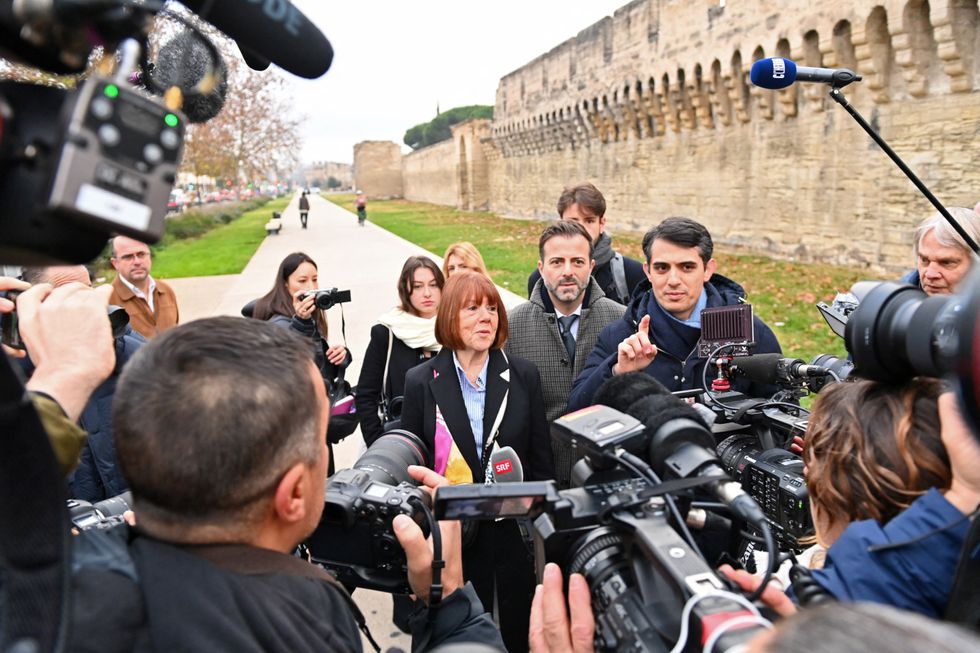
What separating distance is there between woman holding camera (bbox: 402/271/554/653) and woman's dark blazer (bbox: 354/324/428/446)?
0.71 metres

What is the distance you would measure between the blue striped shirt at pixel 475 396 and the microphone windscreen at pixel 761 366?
107cm

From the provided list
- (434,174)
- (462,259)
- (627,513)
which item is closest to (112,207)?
(627,513)

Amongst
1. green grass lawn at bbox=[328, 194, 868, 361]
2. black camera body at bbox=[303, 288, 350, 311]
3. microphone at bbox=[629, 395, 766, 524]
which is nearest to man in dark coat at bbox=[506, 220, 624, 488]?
black camera body at bbox=[303, 288, 350, 311]

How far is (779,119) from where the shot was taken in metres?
14.6

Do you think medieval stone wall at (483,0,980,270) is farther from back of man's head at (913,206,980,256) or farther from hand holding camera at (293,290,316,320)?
hand holding camera at (293,290,316,320)

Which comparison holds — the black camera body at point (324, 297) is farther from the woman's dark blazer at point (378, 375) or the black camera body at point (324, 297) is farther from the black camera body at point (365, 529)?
the black camera body at point (365, 529)

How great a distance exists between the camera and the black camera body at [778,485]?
1.94 m

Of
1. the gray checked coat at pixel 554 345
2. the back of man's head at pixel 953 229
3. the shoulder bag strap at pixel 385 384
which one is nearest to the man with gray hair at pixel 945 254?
the back of man's head at pixel 953 229

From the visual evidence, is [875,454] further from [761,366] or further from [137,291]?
[137,291]

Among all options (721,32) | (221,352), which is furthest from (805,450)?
(721,32)

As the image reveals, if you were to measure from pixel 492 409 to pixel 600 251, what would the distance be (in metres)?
1.91

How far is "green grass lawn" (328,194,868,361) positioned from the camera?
7936 mm

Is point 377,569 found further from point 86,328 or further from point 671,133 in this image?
point 671,133

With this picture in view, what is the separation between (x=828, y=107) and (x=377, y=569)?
562 inches
